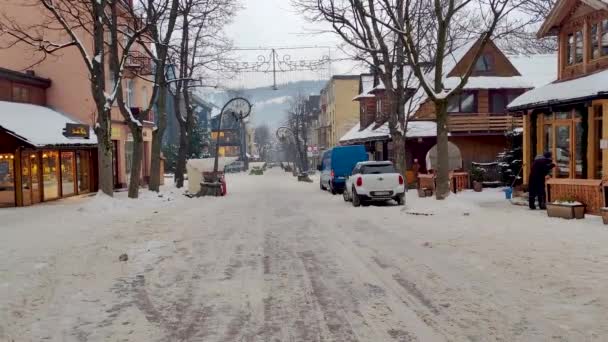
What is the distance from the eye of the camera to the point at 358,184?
19.2 meters

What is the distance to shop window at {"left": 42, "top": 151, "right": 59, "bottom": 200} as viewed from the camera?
78.0ft

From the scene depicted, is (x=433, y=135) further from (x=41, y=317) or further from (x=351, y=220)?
(x=41, y=317)

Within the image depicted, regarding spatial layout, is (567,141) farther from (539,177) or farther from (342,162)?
(342,162)

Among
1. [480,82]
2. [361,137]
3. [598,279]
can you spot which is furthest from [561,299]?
[361,137]

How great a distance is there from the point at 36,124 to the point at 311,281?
19.4 m

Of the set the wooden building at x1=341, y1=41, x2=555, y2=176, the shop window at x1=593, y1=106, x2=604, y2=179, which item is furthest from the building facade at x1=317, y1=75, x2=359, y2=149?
the shop window at x1=593, y1=106, x2=604, y2=179

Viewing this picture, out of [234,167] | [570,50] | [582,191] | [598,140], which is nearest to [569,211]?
[582,191]

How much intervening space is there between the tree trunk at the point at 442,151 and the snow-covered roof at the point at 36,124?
574 inches

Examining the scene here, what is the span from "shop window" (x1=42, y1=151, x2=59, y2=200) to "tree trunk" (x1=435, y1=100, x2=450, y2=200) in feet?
54.9

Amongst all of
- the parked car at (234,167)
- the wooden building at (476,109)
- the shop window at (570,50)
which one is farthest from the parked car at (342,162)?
the parked car at (234,167)

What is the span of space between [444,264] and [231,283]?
3.38m

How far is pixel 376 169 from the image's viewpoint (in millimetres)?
19641

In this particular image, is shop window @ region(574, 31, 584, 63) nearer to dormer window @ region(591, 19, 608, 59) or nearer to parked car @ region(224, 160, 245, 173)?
dormer window @ region(591, 19, 608, 59)

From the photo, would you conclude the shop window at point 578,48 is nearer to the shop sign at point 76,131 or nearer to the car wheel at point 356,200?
the car wheel at point 356,200
